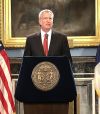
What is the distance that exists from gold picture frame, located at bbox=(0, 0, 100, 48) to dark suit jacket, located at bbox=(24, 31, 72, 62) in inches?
39.4

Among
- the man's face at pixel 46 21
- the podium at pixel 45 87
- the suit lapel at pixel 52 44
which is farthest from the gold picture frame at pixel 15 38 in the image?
the podium at pixel 45 87

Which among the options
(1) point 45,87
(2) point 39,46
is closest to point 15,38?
(2) point 39,46

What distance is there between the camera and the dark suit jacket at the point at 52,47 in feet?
15.4

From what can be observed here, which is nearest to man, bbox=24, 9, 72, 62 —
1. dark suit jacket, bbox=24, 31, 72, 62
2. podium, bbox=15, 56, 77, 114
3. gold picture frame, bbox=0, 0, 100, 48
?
dark suit jacket, bbox=24, 31, 72, 62

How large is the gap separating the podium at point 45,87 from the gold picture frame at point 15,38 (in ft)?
5.53

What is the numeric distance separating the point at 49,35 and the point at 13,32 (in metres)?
1.25

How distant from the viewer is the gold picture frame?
5.79 metres

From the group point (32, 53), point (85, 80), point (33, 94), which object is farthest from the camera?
point (85, 80)

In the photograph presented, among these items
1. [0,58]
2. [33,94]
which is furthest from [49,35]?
[33,94]

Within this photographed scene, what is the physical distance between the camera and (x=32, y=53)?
4.71 m

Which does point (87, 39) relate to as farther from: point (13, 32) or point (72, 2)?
point (13, 32)

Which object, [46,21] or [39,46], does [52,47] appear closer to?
[39,46]

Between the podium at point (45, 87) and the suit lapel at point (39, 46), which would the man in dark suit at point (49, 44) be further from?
the podium at point (45, 87)

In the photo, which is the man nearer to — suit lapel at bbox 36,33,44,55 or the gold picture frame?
suit lapel at bbox 36,33,44,55
